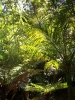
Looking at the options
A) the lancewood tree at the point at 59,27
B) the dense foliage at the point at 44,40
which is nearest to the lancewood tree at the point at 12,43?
the dense foliage at the point at 44,40

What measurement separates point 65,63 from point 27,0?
3.52 m

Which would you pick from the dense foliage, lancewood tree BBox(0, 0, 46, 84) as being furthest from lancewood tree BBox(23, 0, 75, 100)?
lancewood tree BBox(0, 0, 46, 84)

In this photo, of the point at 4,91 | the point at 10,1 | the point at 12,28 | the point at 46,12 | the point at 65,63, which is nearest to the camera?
the point at 65,63

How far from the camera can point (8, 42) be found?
10.4m

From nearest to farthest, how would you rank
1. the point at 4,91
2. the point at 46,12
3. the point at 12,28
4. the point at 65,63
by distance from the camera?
the point at 65,63
the point at 46,12
the point at 4,91
the point at 12,28

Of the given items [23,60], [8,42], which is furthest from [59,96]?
[8,42]

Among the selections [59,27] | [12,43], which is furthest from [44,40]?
[12,43]

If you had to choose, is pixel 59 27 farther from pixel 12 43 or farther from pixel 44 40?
pixel 12 43

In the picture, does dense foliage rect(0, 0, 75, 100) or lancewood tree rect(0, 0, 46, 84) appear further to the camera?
lancewood tree rect(0, 0, 46, 84)

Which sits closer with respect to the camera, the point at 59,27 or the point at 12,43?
the point at 59,27

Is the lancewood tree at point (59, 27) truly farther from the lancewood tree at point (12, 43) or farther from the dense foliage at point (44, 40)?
the lancewood tree at point (12, 43)

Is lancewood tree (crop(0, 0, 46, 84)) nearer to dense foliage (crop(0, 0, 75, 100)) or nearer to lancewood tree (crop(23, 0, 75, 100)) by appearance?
dense foliage (crop(0, 0, 75, 100))

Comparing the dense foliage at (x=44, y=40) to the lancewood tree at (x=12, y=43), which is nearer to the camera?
the dense foliage at (x=44, y=40)

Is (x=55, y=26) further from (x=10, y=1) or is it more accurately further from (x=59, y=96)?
(x=59, y=96)
